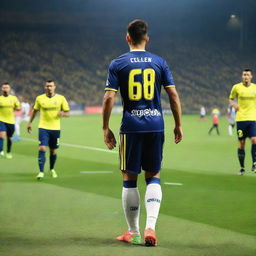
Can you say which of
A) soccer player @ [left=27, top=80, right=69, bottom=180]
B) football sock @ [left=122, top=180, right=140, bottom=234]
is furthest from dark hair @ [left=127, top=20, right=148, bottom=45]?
soccer player @ [left=27, top=80, right=69, bottom=180]

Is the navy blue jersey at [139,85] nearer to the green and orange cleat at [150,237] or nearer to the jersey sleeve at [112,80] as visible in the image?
the jersey sleeve at [112,80]

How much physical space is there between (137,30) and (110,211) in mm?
3300

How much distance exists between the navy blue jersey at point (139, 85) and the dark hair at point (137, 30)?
14cm

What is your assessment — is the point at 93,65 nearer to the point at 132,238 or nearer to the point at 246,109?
the point at 246,109

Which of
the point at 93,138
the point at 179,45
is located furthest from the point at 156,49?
the point at 93,138

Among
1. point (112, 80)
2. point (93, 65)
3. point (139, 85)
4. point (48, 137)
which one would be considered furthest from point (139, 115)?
point (93, 65)

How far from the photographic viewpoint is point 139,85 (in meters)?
6.22

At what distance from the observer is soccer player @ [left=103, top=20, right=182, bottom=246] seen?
20.3 feet

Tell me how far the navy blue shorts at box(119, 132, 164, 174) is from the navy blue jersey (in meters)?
0.07

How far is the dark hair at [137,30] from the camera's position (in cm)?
618

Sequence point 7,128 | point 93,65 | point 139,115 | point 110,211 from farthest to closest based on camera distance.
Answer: point 93,65
point 7,128
point 110,211
point 139,115

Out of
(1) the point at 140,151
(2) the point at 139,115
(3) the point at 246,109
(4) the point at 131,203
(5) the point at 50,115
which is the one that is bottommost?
(4) the point at 131,203

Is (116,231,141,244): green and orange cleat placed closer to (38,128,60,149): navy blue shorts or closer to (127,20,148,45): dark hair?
(127,20,148,45): dark hair

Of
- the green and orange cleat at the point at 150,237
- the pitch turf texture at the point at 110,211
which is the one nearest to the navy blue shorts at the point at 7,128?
the pitch turf texture at the point at 110,211
